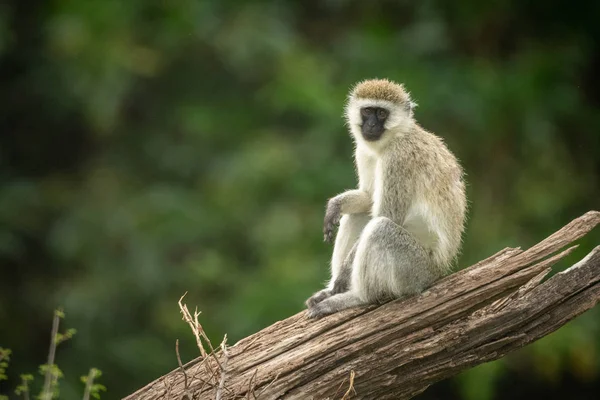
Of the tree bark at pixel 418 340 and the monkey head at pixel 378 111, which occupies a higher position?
the monkey head at pixel 378 111

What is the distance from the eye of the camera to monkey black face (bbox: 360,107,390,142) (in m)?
8.47

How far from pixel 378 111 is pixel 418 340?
2203 mm

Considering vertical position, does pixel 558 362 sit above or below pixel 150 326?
below

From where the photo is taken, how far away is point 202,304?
15.6 m

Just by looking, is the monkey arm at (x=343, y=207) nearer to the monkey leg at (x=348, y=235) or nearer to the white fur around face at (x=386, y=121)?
the monkey leg at (x=348, y=235)

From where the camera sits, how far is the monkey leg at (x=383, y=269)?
7.73m

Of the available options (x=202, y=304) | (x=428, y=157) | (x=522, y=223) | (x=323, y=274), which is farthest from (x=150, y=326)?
(x=428, y=157)

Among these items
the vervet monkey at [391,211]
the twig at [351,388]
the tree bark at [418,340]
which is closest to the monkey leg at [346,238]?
the vervet monkey at [391,211]

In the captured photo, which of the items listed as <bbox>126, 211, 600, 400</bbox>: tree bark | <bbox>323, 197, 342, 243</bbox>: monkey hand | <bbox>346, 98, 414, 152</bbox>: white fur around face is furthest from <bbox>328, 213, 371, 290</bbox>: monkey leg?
<bbox>126, 211, 600, 400</bbox>: tree bark

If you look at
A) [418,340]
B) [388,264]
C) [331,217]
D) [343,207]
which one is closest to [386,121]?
[343,207]

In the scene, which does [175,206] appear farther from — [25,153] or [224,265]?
[25,153]

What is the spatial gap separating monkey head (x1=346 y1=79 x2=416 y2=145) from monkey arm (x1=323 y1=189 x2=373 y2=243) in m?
0.48

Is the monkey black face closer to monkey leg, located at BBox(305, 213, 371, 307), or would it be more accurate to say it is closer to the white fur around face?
the white fur around face

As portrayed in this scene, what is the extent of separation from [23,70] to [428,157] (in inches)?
414
